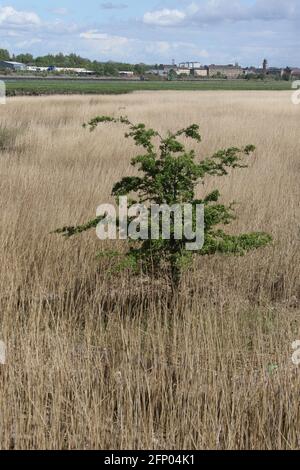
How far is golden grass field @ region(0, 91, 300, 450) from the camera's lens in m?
2.69

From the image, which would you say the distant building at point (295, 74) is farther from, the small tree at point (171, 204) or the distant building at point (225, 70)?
the small tree at point (171, 204)

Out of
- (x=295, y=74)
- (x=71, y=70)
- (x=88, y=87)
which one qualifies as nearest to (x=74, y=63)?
(x=71, y=70)

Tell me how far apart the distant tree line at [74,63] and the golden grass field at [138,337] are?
123335 millimetres

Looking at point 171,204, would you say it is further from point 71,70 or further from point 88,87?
point 71,70

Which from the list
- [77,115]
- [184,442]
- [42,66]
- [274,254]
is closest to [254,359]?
[184,442]

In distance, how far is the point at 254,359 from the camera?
3.32 meters

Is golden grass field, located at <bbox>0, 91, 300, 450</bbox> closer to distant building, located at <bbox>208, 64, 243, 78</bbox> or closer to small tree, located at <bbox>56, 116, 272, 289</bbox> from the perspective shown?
small tree, located at <bbox>56, 116, 272, 289</bbox>

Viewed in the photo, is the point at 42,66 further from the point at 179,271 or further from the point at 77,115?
the point at 179,271

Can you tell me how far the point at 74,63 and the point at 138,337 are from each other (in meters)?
149

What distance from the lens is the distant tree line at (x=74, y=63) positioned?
425ft

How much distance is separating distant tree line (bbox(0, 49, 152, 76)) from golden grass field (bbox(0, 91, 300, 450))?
405 ft

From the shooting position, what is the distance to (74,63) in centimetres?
14450

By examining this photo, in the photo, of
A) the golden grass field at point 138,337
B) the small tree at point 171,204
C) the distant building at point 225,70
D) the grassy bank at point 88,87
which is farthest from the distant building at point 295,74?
the small tree at point 171,204
